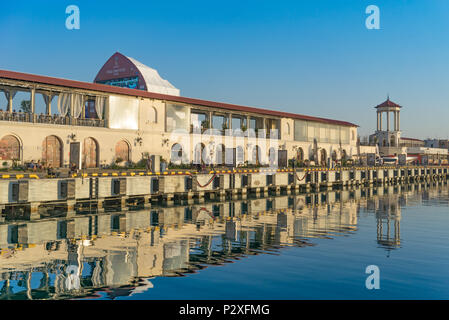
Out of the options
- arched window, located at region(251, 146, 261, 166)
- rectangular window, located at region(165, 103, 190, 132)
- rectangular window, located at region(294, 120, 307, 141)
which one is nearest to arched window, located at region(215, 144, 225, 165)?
Answer: arched window, located at region(251, 146, 261, 166)

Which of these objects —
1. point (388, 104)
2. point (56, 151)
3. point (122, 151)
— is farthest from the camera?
point (388, 104)

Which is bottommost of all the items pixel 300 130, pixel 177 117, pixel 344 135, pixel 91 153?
pixel 91 153

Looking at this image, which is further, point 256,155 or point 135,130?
point 256,155

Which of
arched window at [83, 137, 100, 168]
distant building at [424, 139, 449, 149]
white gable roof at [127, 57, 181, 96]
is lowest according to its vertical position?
arched window at [83, 137, 100, 168]

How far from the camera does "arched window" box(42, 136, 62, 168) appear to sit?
1538 inches

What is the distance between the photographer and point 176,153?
5100cm

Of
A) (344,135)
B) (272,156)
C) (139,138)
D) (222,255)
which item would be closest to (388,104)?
(344,135)

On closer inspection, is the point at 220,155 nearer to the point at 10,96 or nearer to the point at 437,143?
the point at 10,96

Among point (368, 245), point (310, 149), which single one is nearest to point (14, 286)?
point (368, 245)

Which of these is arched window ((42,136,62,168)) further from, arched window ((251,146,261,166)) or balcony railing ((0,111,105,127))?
arched window ((251,146,261,166))

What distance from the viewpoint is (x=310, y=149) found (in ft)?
237

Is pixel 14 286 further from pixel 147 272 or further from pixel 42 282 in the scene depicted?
pixel 147 272

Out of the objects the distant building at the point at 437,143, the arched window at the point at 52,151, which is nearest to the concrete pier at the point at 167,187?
the arched window at the point at 52,151

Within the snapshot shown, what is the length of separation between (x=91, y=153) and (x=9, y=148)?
7980 millimetres
